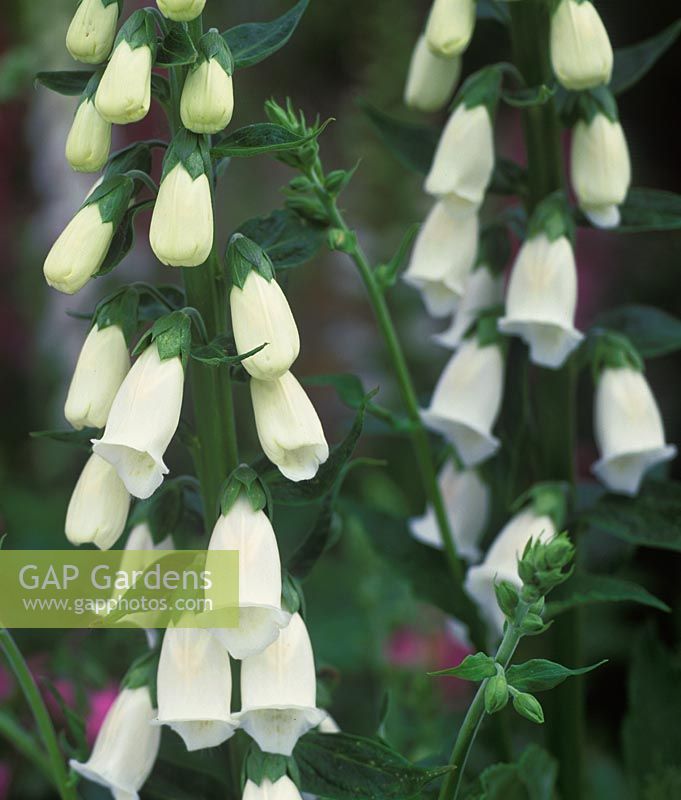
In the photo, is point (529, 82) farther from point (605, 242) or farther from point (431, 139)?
point (605, 242)

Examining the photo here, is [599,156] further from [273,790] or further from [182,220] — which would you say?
[273,790]

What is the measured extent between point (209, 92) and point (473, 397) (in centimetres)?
38

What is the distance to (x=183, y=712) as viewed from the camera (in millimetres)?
610

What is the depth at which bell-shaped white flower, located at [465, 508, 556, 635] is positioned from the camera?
0.82 metres

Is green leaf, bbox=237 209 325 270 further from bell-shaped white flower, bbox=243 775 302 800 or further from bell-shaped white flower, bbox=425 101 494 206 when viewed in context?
bell-shaped white flower, bbox=243 775 302 800

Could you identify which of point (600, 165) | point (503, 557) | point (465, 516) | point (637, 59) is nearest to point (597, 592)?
point (503, 557)

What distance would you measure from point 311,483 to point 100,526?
0.38 ft

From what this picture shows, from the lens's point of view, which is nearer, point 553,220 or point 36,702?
point 36,702

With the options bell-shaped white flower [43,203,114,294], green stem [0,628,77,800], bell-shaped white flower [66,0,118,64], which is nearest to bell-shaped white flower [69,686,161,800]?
green stem [0,628,77,800]

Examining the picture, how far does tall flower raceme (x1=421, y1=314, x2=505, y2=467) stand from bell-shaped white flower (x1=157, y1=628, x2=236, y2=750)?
31 cm

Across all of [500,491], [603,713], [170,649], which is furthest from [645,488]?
[603,713]

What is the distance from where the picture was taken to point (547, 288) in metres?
0.82

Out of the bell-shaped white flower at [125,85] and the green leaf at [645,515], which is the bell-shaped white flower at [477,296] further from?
the bell-shaped white flower at [125,85]

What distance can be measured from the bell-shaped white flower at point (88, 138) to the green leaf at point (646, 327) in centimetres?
47
